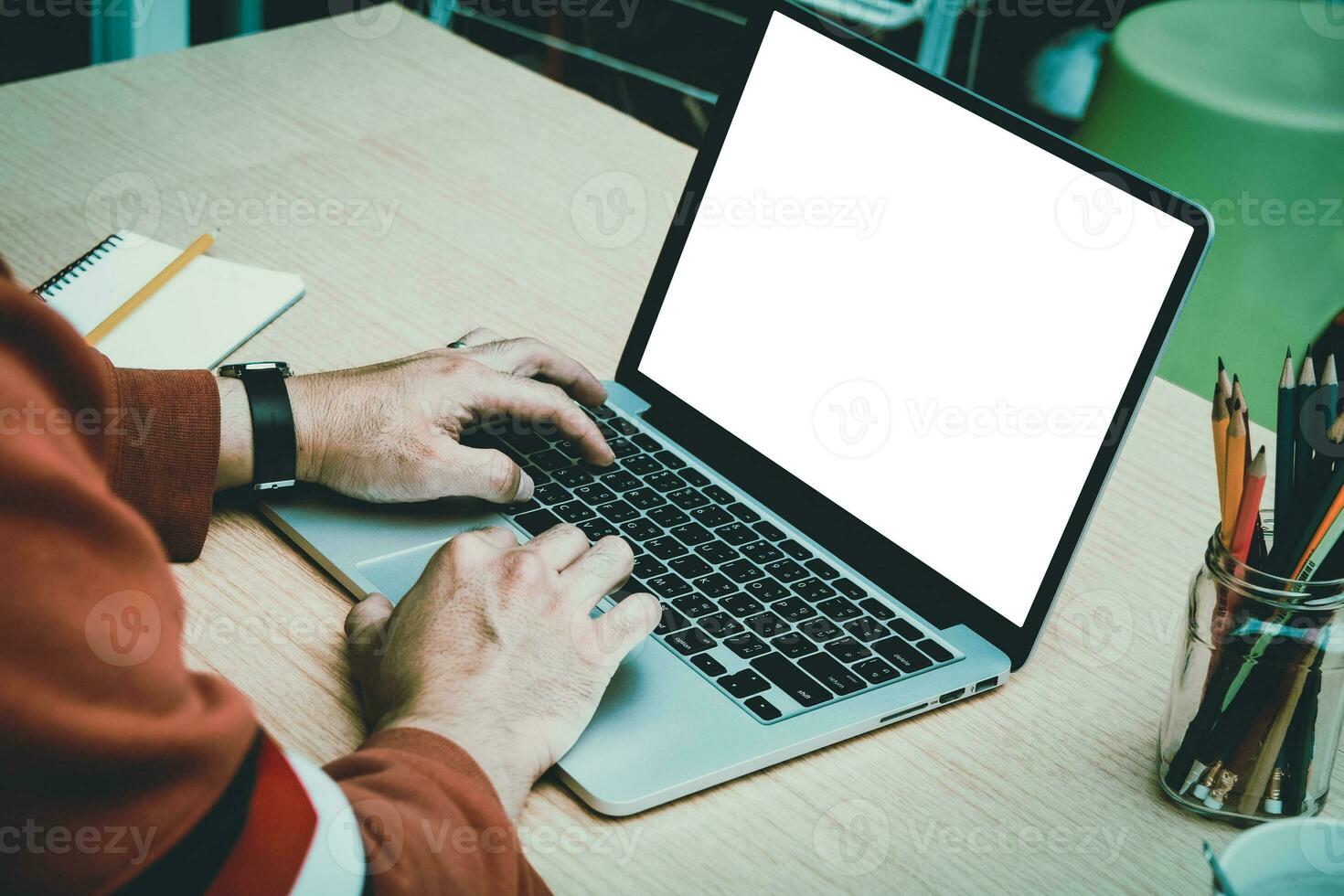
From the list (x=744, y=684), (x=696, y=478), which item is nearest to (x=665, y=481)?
(x=696, y=478)

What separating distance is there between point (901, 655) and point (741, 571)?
122mm

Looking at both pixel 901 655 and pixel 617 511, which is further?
pixel 617 511

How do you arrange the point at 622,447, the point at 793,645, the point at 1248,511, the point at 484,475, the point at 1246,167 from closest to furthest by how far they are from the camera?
the point at 1248,511
the point at 793,645
the point at 484,475
the point at 622,447
the point at 1246,167

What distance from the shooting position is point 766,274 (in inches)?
36.6

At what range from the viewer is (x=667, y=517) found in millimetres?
874

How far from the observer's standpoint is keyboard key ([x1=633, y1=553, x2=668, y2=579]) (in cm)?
81

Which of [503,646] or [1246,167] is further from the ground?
[1246,167]

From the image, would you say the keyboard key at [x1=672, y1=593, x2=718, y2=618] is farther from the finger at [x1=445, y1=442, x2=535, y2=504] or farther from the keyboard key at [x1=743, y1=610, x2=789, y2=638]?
the finger at [x1=445, y1=442, x2=535, y2=504]

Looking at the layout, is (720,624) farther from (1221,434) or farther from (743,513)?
(1221,434)

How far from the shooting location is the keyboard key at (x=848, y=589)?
805 mm

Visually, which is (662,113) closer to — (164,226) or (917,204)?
(164,226)

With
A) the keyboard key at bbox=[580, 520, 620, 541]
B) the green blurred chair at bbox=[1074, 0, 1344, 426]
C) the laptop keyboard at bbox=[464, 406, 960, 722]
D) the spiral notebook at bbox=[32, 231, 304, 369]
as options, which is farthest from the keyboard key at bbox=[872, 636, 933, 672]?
the green blurred chair at bbox=[1074, 0, 1344, 426]

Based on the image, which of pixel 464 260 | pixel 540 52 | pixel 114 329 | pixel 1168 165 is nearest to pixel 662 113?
pixel 540 52

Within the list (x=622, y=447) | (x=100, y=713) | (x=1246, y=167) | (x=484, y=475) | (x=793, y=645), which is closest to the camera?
(x=100, y=713)
